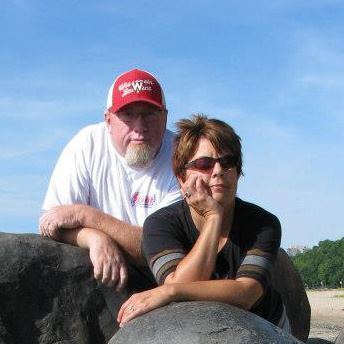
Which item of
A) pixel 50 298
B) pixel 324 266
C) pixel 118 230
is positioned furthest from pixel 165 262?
pixel 324 266

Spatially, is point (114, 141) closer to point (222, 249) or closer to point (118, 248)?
point (118, 248)

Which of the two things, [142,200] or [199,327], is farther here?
[142,200]

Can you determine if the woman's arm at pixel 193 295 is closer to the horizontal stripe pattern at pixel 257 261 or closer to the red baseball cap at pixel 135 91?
the horizontal stripe pattern at pixel 257 261

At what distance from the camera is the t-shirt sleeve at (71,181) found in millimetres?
5645

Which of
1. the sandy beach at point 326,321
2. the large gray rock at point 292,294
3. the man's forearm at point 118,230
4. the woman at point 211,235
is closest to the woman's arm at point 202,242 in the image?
the woman at point 211,235

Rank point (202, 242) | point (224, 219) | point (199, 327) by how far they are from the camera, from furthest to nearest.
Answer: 1. point (224, 219)
2. point (202, 242)
3. point (199, 327)

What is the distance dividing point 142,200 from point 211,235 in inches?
53.2

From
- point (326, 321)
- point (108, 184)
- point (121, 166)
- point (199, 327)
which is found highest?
point (121, 166)

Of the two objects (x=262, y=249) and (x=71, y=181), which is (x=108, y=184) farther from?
(x=262, y=249)

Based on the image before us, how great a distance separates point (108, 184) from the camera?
5.76m

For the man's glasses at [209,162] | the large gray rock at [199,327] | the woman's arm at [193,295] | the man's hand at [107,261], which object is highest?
the man's glasses at [209,162]

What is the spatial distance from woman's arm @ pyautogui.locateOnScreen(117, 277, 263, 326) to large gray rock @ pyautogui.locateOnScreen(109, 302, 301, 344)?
→ 0.05m

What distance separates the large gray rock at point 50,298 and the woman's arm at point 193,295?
914 millimetres

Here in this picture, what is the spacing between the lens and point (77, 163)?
5.70m
